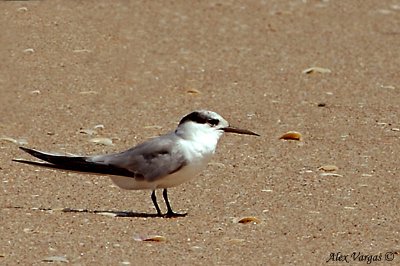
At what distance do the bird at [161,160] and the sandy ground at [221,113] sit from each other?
21 cm

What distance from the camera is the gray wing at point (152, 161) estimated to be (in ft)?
20.8

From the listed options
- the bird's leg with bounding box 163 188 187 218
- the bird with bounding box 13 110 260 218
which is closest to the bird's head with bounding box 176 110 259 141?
the bird with bounding box 13 110 260 218

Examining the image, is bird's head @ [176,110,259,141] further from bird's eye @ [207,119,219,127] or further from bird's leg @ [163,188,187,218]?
bird's leg @ [163,188,187,218]

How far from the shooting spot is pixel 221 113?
29.4 feet

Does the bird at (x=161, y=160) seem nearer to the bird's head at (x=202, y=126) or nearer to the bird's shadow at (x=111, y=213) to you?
the bird's head at (x=202, y=126)

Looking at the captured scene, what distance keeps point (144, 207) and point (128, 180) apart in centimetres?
40

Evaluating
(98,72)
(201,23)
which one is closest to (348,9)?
(201,23)

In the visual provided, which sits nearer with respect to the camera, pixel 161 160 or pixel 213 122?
pixel 161 160

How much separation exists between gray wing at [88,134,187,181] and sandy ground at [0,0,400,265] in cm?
25

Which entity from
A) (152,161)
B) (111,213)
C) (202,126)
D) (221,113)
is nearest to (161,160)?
(152,161)

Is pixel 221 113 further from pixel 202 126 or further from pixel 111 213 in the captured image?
pixel 111 213

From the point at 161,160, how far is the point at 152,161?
0.05 meters

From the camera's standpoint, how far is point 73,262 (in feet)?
18.6

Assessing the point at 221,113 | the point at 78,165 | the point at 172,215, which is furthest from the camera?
the point at 221,113
